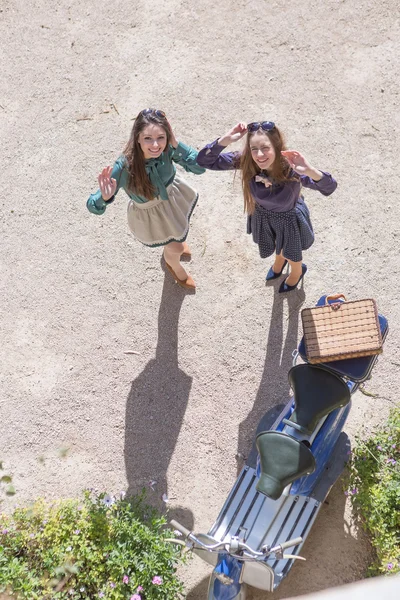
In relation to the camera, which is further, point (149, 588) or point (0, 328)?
point (0, 328)

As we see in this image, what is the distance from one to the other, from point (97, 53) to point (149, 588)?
451 centimetres

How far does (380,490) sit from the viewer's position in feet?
13.8

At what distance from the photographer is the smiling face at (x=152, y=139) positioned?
4004 mm

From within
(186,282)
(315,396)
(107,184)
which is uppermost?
(107,184)

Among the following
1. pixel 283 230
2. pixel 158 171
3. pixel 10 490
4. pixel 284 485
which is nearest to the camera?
pixel 284 485

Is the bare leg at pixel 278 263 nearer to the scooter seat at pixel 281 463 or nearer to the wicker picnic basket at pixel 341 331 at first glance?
the wicker picnic basket at pixel 341 331

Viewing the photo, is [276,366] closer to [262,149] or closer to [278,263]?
[278,263]

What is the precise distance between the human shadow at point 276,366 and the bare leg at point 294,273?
12cm

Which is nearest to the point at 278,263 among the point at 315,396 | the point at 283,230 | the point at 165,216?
the point at 283,230

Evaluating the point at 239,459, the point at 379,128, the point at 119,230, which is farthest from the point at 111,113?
the point at 239,459

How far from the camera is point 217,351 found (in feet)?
16.6

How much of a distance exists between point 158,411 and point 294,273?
145 centimetres

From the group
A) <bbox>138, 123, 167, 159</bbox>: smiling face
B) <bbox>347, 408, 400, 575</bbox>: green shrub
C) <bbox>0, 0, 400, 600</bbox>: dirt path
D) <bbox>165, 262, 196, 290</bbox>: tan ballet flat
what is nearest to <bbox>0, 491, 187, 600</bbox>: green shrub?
<bbox>0, 0, 400, 600</bbox>: dirt path

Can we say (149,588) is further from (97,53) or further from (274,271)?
(97,53)
